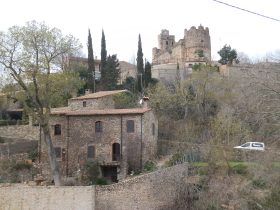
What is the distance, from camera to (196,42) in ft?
238

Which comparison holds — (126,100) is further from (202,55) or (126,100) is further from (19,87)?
(202,55)

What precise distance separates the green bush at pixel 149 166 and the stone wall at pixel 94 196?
2596mm

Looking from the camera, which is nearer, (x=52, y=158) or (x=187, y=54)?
(x=52, y=158)

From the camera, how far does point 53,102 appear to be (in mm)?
35875

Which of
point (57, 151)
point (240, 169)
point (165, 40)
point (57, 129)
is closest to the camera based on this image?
point (240, 169)

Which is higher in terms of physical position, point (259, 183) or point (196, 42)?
point (196, 42)

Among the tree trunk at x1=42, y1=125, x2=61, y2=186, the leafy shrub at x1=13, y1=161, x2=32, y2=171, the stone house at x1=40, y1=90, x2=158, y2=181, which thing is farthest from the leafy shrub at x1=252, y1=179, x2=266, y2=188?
the leafy shrub at x1=13, y1=161, x2=32, y2=171

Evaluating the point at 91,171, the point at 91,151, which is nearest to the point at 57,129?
the point at 91,151

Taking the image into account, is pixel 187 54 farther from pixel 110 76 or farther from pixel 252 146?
pixel 252 146

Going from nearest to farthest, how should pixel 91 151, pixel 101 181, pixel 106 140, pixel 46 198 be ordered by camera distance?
pixel 46 198 < pixel 101 181 < pixel 106 140 < pixel 91 151

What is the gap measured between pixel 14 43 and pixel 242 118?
61.9 feet

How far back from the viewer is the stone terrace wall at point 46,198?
1220 inches

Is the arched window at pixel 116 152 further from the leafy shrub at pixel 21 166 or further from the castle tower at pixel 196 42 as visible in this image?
the castle tower at pixel 196 42

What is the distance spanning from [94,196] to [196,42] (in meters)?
45.3
